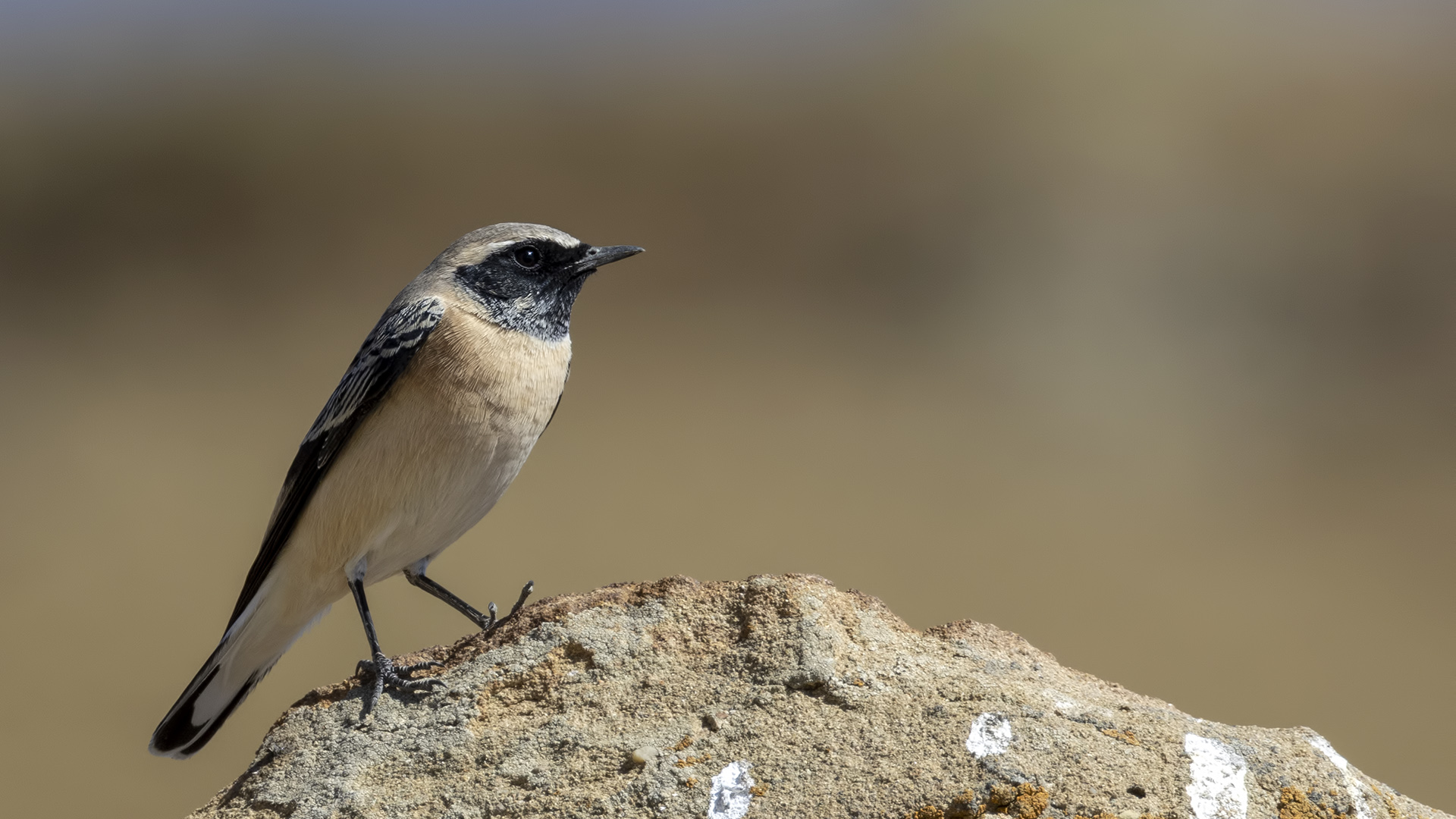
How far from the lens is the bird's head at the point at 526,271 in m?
5.29

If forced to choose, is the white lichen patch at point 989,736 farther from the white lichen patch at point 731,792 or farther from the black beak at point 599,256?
the black beak at point 599,256

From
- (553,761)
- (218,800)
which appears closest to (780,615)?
(553,761)

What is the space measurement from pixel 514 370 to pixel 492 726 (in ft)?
5.99

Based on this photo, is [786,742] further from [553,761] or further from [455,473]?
[455,473]

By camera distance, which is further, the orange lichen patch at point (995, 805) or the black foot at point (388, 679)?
the black foot at point (388, 679)

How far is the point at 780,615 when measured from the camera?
12.6ft

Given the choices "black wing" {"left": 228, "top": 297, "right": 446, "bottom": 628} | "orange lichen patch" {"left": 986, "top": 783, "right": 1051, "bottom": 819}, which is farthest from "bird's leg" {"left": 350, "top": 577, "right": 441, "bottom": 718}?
"orange lichen patch" {"left": 986, "top": 783, "right": 1051, "bottom": 819}

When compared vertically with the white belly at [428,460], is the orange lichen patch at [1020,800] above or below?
below

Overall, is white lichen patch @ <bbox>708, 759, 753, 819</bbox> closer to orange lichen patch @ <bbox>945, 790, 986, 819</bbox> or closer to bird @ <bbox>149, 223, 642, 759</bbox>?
orange lichen patch @ <bbox>945, 790, 986, 819</bbox>

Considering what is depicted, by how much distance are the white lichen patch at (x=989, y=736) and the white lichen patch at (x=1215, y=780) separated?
53cm

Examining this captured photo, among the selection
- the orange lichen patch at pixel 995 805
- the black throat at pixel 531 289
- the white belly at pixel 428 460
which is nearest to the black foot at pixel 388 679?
the white belly at pixel 428 460

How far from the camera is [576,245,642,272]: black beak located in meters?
5.54

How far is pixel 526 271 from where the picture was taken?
5.40 m

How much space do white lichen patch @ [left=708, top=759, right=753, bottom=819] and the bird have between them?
160 centimetres
